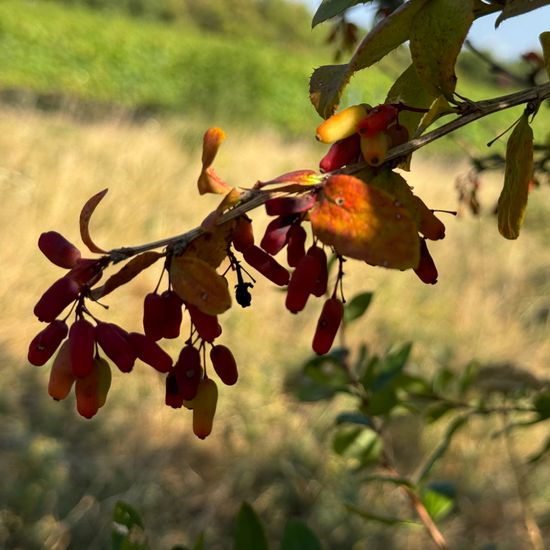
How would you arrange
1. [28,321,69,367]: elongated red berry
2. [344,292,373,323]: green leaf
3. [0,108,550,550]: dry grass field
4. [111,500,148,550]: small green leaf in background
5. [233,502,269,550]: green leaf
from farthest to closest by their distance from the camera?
[0,108,550,550]: dry grass field, [344,292,373,323]: green leaf, [233,502,269,550]: green leaf, [111,500,148,550]: small green leaf in background, [28,321,69,367]: elongated red berry

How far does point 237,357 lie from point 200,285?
10.2ft

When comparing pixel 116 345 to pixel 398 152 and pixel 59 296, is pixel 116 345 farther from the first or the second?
pixel 398 152

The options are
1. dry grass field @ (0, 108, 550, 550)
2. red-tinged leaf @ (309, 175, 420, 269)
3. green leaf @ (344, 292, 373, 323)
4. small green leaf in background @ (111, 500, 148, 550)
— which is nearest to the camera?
red-tinged leaf @ (309, 175, 420, 269)

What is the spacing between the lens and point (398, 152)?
413 millimetres

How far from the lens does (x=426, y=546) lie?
2.29 meters

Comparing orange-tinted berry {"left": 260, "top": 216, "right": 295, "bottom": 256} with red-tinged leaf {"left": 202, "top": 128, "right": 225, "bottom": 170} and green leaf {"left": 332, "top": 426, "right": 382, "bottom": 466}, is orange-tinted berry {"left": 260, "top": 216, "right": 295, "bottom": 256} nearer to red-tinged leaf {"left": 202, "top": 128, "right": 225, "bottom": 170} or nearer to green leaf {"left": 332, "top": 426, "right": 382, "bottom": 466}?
red-tinged leaf {"left": 202, "top": 128, "right": 225, "bottom": 170}

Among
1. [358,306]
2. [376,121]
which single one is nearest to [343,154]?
[376,121]

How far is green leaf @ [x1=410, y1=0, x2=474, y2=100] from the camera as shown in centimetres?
42

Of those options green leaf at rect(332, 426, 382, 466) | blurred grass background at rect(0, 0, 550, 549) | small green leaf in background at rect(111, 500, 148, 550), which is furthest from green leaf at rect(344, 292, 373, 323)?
small green leaf in background at rect(111, 500, 148, 550)

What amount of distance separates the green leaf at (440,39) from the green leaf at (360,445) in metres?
0.81

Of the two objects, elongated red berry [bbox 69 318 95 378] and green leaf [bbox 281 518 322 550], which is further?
green leaf [bbox 281 518 322 550]

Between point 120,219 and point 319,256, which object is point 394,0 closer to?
point 319,256

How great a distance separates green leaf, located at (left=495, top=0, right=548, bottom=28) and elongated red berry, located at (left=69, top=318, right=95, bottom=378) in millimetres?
300

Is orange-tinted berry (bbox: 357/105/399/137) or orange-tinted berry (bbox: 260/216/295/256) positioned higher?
orange-tinted berry (bbox: 357/105/399/137)
